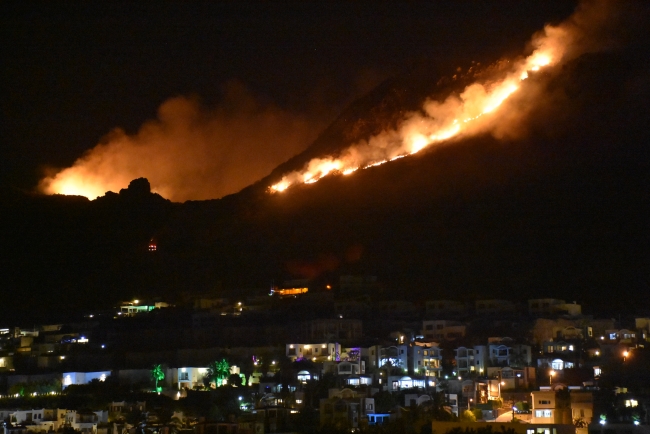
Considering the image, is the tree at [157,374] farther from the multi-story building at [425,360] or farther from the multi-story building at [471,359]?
the multi-story building at [471,359]

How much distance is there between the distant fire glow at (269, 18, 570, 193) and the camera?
100750mm

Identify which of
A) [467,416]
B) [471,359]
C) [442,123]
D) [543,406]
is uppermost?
[442,123]

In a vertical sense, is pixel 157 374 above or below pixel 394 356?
below

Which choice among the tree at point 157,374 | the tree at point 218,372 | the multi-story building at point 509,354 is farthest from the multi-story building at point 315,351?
the multi-story building at point 509,354

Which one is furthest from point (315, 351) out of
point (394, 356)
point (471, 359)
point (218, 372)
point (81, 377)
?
point (81, 377)

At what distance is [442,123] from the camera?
341 feet

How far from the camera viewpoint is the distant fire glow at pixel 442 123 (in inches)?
3967

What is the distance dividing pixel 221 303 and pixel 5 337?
12517 mm

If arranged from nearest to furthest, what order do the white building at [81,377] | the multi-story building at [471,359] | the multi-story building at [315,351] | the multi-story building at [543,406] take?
1. the multi-story building at [543,406]
2. the multi-story building at [471,359]
3. the white building at [81,377]
4. the multi-story building at [315,351]

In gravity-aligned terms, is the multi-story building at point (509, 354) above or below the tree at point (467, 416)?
above

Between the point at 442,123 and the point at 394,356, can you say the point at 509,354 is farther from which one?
the point at 442,123

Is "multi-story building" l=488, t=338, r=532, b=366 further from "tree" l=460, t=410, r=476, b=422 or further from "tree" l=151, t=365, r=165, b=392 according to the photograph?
"tree" l=151, t=365, r=165, b=392

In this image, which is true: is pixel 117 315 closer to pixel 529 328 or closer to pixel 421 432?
pixel 529 328

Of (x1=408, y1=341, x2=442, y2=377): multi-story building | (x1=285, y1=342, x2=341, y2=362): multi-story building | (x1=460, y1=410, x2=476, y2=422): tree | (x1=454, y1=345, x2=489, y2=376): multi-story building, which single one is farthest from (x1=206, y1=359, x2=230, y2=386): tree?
(x1=460, y1=410, x2=476, y2=422): tree
